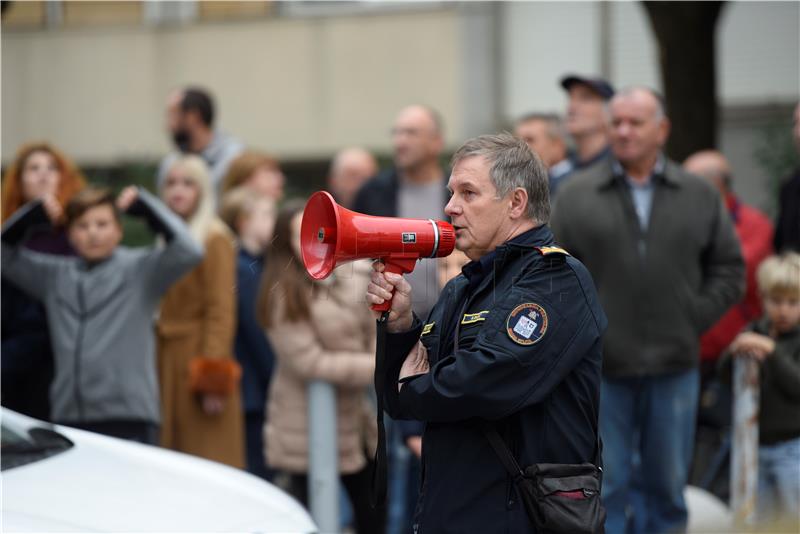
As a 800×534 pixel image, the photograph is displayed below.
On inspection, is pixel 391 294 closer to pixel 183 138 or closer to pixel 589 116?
pixel 589 116

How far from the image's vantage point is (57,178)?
665 cm

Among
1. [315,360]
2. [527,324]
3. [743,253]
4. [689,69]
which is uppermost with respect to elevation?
[689,69]

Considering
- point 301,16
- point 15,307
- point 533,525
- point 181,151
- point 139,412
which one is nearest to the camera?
point 533,525

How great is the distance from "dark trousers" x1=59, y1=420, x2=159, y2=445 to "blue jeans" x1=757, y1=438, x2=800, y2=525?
3109mm

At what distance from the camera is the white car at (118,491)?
3791 millimetres

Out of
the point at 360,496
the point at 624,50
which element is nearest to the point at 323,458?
the point at 360,496

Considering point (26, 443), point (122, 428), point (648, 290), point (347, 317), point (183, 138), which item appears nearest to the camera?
point (26, 443)

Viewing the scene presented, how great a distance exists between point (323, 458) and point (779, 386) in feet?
7.82

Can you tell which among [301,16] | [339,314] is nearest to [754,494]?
[339,314]

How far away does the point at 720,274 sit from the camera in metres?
5.86

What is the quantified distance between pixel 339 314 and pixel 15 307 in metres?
1.69

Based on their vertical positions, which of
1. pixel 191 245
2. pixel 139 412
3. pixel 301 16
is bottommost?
pixel 139 412

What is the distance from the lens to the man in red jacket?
698cm

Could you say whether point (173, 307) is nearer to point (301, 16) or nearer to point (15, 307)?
point (15, 307)
